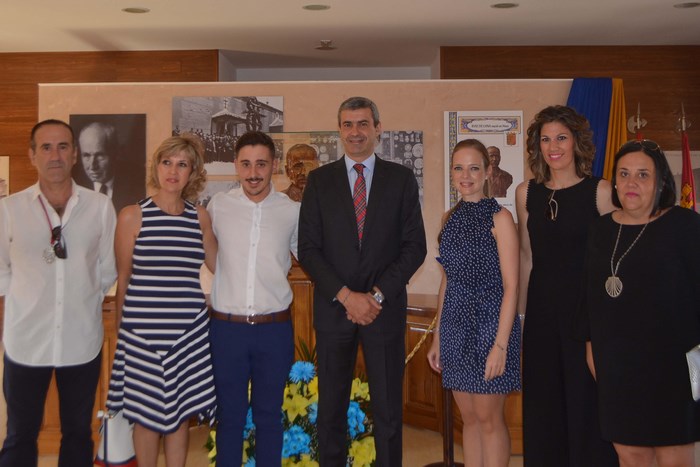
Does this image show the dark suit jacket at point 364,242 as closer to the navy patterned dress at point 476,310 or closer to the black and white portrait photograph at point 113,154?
the navy patterned dress at point 476,310

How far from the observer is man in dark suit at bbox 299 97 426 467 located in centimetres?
325

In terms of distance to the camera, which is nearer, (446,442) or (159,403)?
(159,403)

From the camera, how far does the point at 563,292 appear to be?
3.03m

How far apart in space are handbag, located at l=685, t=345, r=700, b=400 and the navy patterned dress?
0.72 metres

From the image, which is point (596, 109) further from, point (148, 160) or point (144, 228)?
point (144, 228)

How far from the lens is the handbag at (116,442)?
10.7 feet

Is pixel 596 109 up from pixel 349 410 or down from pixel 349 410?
up

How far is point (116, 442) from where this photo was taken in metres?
3.28

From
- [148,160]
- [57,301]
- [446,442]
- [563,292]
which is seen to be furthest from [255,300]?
[148,160]

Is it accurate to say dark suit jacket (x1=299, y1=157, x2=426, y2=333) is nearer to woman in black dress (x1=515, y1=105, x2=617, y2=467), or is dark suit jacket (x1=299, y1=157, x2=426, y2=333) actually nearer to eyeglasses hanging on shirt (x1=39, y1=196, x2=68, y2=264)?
woman in black dress (x1=515, y1=105, x2=617, y2=467)

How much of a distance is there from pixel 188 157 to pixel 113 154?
512 centimetres

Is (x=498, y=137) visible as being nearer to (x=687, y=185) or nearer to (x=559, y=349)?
(x=687, y=185)

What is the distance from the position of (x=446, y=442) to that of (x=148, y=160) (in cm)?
502

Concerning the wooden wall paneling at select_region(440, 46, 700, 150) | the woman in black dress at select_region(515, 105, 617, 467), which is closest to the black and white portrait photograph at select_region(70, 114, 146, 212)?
the wooden wall paneling at select_region(440, 46, 700, 150)
